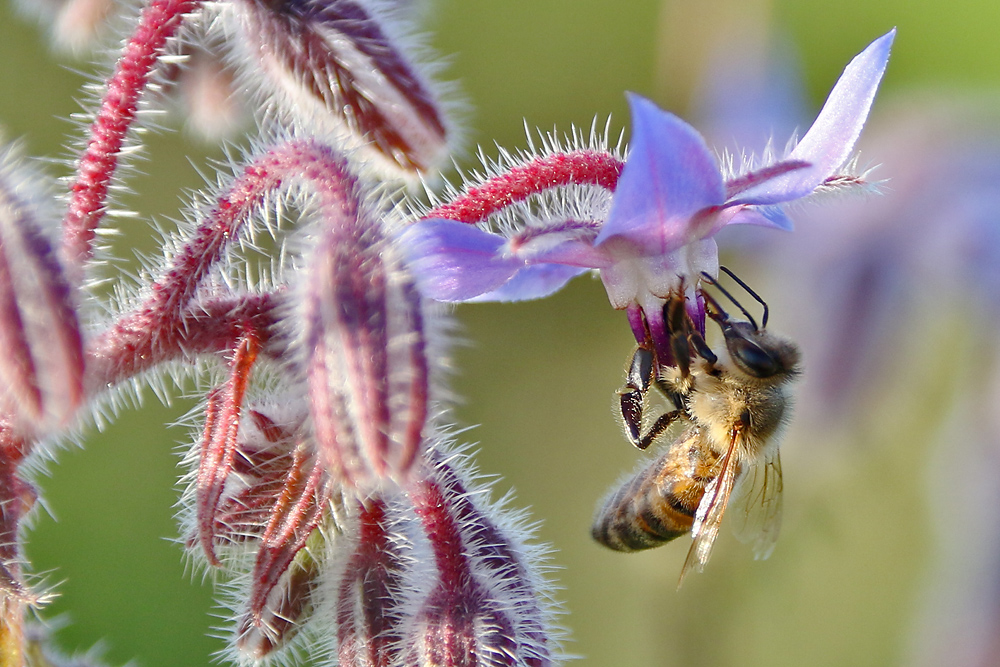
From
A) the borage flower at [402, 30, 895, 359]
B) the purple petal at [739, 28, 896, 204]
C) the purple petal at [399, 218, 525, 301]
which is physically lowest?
the purple petal at [399, 218, 525, 301]

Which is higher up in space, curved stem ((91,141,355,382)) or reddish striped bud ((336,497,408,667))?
curved stem ((91,141,355,382))

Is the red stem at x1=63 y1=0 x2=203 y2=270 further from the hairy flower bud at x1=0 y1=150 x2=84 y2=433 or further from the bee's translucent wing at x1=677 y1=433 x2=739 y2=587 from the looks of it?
the bee's translucent wing at x1=677 y1=433 x2=739 y2=587

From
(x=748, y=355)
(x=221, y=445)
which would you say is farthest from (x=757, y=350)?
(x=221, y=445)

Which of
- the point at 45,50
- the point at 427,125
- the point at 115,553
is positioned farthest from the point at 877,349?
the point at 45,50

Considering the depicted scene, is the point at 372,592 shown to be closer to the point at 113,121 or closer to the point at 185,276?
the point at 185,276

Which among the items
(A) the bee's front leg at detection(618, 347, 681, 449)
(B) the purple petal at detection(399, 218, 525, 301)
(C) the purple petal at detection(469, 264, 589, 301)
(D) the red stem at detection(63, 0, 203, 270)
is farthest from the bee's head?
(D) the red stem at detection(63, 0, 203, 270)

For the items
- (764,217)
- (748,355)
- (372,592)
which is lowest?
(372,592)

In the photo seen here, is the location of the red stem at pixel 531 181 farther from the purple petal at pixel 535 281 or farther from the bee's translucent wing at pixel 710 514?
the bee's translucent wing at pixel 710 514
